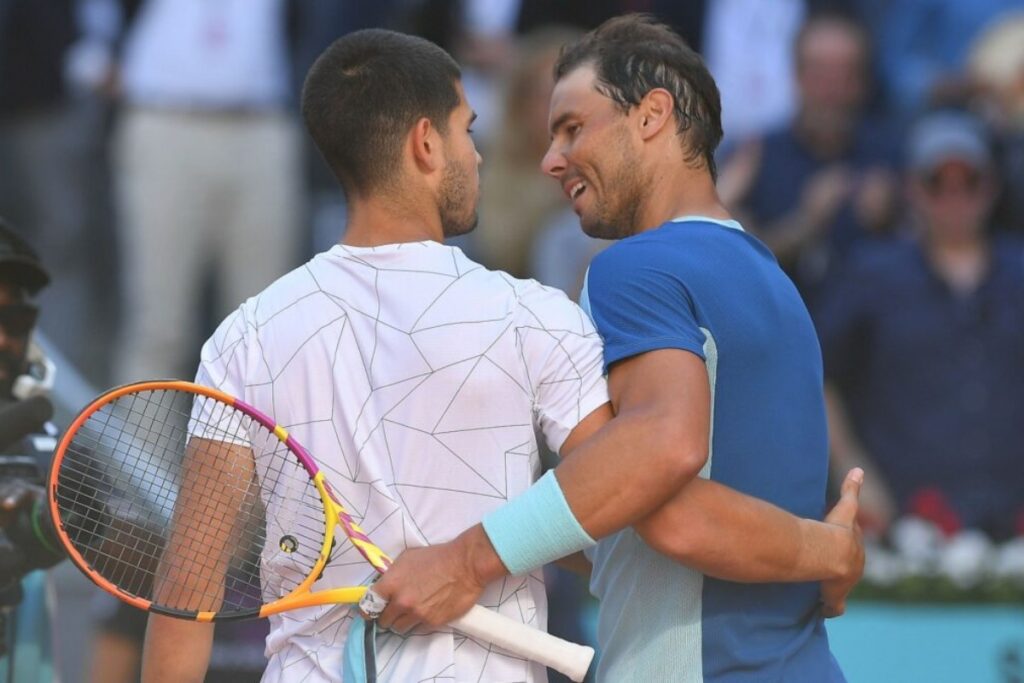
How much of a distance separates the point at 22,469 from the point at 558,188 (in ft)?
11.5

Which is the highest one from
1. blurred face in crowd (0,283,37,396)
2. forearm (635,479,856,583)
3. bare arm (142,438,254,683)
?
forearm (635,479,856,583)

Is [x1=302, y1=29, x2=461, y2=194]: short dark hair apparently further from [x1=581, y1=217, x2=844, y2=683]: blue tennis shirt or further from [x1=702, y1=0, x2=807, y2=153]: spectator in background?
[x1=702, y1=0, x2=807, y2=153]: spectator in background

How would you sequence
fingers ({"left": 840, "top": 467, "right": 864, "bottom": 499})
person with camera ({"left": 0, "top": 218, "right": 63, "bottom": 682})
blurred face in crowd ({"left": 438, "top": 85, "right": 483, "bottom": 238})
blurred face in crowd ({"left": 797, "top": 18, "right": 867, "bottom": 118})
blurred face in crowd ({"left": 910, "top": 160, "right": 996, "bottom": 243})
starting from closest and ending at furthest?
1. blurred face in crowd ({"left": 438, "top": 85, "right": 483, "bottom": 238})
2. fingers ({"left": 840, "top": 467, "right": 864, "bottom": 499})
3. person with camera ({"left": 0, "top": 218, "right": 63, "bottom": 682})
4. blurred face in crowd ({"left": 910, "top": 160, "right": 996, "bottom": 243})
5. blurred face in crowd ({"left": 797, "top": 18, "right": 867, "bottom": 118})

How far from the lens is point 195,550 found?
9.73 ft

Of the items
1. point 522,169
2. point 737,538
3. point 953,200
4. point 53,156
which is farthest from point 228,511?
point 53,156

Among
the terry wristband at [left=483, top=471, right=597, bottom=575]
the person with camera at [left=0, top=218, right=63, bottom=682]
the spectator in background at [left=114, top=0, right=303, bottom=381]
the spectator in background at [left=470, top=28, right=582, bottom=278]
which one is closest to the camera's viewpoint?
the terry wristband at [left=483, top=471, right=597, bottom=575]

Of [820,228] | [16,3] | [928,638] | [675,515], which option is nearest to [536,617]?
[675,515]

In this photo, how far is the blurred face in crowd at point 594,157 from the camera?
3293 mm

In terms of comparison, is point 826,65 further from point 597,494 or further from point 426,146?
point 597,494

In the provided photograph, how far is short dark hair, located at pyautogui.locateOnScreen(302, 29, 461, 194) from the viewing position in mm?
3029

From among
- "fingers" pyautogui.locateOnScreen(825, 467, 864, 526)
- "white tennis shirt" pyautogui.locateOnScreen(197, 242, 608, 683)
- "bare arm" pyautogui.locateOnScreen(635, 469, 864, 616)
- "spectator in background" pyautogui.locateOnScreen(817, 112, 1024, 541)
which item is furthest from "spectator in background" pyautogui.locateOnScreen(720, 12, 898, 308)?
"white tennis shirt" pyautogui.locateOnScreen(197, 242, 608, 683)

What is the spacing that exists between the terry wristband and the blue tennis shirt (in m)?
0.28

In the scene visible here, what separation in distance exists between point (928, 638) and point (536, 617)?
11.0ft

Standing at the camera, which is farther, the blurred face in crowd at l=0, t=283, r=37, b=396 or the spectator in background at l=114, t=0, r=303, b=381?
the spectator in background at l=114, t=0, r=303, b=381
